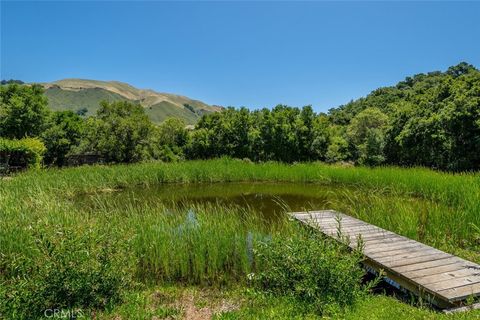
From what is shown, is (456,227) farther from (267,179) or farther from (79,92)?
(79,92)

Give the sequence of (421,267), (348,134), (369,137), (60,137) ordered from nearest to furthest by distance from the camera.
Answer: (421,267) < (60,137) < (369,137) < (348,134)

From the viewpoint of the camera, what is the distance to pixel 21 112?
20891 millimetres

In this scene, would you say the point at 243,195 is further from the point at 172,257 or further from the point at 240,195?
the point at 172,257

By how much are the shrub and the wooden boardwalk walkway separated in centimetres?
1710

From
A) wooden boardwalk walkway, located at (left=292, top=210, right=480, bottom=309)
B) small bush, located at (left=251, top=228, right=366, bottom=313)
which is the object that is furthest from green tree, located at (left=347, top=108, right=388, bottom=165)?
small bush, located at (left=251, top=228, right=366, bottom=313)

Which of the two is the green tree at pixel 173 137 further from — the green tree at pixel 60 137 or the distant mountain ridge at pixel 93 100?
the distant mountain ridge at pixel 93 100

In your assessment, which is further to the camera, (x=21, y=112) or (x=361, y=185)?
(x=21, y=112)

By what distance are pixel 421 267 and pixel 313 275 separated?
169cm

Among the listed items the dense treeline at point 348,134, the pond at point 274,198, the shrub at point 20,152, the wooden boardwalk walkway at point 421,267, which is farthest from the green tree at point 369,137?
the shrub at point 20,152

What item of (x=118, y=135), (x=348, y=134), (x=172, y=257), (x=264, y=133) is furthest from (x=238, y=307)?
(x=348, y=134)

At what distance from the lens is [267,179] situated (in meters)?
16.5
